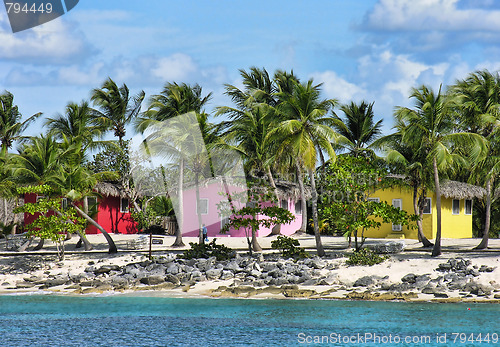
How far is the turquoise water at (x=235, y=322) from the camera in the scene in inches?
624

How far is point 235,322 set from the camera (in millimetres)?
17609

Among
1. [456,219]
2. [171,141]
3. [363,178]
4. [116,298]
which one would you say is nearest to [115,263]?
[116,298]

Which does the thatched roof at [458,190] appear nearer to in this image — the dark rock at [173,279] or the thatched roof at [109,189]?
the dark rock at [173,279]

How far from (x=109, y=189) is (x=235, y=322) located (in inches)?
843

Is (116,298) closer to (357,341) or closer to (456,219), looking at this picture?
(357,341)

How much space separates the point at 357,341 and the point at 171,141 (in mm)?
19050

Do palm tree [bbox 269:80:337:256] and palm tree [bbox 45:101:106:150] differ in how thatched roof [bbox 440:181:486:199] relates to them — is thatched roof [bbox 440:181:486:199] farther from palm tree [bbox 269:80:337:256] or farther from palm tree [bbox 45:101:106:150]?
Answer: palm tree [bbox 45:101:106:150]

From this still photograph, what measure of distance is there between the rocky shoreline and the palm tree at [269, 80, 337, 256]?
425 centimetres

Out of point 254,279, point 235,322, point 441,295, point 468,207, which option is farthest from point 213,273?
point 468,207

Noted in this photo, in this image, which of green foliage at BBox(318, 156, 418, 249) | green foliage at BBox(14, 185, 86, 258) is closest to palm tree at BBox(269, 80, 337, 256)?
green foliage at BBox(318, 156, 418, 249)

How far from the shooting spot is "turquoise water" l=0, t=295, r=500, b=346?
15.9 m

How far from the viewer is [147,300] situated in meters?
20.6

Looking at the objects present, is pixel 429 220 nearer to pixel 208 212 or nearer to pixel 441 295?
pixel 208 212

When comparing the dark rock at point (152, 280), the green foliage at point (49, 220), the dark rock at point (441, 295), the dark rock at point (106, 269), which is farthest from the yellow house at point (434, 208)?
the green foliage at point (49, 220)
